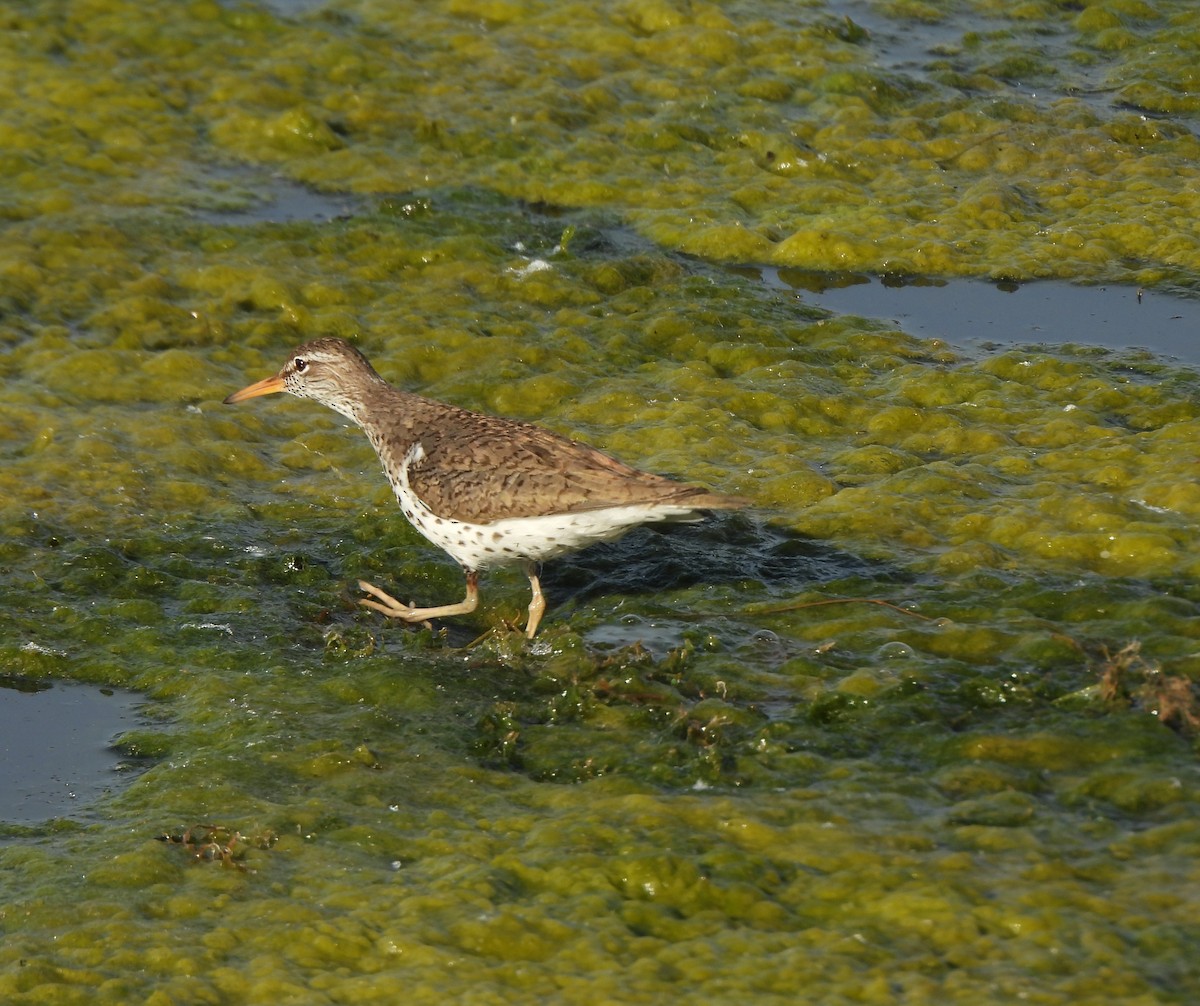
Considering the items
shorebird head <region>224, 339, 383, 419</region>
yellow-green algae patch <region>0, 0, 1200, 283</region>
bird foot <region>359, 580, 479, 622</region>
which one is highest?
yellow-green algae patch <region>0, 0, 1200, 283</region>

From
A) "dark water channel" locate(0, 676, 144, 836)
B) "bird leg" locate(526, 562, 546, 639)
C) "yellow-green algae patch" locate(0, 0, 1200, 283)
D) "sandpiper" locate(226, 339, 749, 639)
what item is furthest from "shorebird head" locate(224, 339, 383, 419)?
"yellow-green algae patch" locate(0, 0, 1200, 283)

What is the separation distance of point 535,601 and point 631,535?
880mm

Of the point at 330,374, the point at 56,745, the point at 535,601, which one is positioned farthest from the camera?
the point at 330,374

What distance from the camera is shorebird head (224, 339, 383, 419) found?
297 inches

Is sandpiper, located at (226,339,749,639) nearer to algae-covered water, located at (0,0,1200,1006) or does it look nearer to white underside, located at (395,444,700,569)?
white underside, located at (395,444,700,569)

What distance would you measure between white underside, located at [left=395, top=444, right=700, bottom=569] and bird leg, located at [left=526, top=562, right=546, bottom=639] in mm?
65

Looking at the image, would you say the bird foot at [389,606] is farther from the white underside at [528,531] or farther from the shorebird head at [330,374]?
the shorebird head at [330,374]

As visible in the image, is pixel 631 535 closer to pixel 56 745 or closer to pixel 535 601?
pixel 535 601

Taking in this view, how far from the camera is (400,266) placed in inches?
380

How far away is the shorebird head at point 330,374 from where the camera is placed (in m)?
7.54

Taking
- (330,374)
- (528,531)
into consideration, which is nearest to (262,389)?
(330,374)

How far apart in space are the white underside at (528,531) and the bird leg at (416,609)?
0.48ft

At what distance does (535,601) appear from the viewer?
669cm

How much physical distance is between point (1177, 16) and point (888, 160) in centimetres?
302
